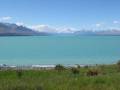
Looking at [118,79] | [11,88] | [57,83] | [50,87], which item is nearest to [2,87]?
[11,88]

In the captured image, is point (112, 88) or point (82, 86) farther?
point (82, 86)

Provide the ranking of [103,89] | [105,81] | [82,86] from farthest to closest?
[105,81] → [82,86] → [103,89]

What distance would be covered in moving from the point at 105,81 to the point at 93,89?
8.72ft

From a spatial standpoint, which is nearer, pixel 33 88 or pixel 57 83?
pixel 33 88

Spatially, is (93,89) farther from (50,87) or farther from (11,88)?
(11,88)

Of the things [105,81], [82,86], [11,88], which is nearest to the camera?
[11,88]

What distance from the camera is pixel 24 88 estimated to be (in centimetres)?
1285

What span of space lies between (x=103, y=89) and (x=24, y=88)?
9.20ft

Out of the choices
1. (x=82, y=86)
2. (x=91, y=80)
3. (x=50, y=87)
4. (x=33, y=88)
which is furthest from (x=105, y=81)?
(x=33, y=88)

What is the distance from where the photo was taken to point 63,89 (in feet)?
43.7

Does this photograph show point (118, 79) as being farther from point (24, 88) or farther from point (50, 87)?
point (24, 88)

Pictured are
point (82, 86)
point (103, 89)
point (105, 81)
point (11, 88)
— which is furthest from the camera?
point (105, 81)

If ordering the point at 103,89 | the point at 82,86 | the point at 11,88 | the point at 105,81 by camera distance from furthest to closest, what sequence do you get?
the point at 105,81 < the point at 82,86 < the point at 103,89 < the point at 11,88

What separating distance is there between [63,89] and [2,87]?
2116 millimetres
